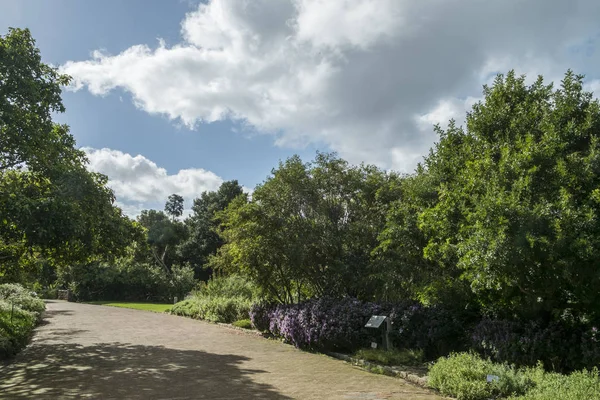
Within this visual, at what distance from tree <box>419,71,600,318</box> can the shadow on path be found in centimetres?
484

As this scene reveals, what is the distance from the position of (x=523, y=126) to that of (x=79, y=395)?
1036 centimetres

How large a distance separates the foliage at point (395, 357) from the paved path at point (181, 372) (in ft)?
2.07

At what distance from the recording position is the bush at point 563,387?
6.14m

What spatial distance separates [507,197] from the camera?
8.11 meters

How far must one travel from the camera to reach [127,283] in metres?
46.0

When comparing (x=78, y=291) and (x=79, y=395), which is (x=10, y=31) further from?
(x=78, y=291)

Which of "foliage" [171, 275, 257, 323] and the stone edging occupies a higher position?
"foliage" [171, 275, 257, 323]

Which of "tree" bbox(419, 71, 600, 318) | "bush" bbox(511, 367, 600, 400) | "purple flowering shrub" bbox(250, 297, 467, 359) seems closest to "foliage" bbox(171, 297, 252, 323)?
"purple flowering shrub" bbox(250, 297, 467, 359)

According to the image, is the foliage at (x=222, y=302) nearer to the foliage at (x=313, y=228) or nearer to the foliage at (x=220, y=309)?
the foliage at (x=220, y=309)

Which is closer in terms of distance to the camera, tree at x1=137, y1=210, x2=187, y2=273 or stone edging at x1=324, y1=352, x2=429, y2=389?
stone edging at x1=324, y1=352, x2=429, y2=389

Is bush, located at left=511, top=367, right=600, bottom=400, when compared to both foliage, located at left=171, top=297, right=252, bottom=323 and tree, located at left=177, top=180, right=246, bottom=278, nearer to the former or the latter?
foliage, located at left=171, top=297, right=252, bottom=323

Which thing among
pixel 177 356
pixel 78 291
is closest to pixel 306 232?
pixel 177 356

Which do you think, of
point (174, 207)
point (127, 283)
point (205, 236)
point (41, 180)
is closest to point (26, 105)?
point (41, 180)

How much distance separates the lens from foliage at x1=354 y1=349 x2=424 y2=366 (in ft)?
34.2
